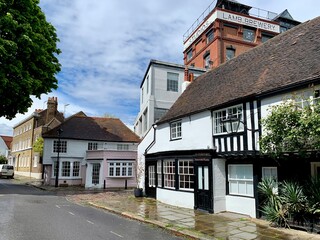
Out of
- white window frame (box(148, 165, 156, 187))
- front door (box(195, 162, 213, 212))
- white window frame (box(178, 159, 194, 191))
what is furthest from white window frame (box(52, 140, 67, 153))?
front door (box(195, 162, 213, 212))

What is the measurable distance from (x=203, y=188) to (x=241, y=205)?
6.95 ft

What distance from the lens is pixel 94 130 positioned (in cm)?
3484

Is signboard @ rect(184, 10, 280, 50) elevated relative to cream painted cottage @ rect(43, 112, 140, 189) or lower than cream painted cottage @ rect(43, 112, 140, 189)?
elevated

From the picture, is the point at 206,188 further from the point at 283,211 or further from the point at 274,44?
the point at 274,44

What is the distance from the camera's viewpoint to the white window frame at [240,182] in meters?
12.9

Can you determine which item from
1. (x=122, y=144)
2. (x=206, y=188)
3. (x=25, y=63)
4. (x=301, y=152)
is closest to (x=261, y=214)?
(x=206, y=188)

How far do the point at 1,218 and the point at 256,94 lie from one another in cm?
1176

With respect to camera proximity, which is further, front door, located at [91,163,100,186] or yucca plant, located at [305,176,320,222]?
front door, located at [91,163,100,186]

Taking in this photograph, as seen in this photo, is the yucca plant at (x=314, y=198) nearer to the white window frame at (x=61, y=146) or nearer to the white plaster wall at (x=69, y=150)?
Answer: the white plaster wall at (x=69, y=150)

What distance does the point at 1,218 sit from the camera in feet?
37.8

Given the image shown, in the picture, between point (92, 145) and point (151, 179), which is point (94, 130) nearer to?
point (92, 145)

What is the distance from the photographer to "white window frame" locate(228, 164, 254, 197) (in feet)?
42.2

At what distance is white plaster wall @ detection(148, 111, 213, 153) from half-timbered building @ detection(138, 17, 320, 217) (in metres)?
0.05

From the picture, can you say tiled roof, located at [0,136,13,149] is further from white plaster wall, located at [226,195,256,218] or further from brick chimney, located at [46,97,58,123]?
white plaster wall, located at [226,195,256,218]
